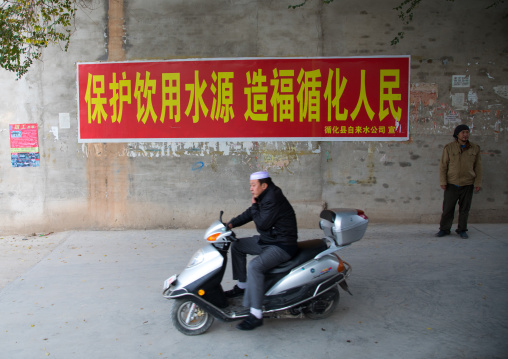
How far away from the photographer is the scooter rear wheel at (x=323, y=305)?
4.30 meters

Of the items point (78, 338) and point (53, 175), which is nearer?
point (78, 338)

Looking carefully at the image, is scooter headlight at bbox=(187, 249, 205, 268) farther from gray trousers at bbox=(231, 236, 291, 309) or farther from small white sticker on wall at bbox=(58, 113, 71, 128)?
small white sticker on wall at bbox=(58, 113, 71, 128)

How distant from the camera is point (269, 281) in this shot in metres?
4.14

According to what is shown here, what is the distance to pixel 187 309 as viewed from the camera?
416 cm

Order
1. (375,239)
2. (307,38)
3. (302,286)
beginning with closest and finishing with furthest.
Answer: (302,286)
(375,239)
(307,38)

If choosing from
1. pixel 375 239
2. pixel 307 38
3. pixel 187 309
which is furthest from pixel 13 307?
pixel 307 38

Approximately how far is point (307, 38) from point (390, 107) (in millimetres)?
1770

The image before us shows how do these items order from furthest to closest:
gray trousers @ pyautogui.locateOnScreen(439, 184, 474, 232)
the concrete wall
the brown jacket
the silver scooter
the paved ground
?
the concrete wall → gray trousers @ pyautogui.locateOnScreen(439, 184, 474, 232) → the brown jacket → the silver scooter → the paved ground

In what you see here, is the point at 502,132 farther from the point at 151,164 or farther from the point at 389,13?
the point at 151,164

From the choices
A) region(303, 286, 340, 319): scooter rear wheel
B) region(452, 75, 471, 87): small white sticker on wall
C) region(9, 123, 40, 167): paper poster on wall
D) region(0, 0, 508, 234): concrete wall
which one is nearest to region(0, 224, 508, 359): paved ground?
region(303, 286, 340, 319): scooter rear wheel

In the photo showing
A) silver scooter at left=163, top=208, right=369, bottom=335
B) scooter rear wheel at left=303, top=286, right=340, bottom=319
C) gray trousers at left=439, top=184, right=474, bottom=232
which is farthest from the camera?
gray trousers at left=439, top=184, right=474, bottom=232

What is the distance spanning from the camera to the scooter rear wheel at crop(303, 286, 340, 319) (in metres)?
4.30

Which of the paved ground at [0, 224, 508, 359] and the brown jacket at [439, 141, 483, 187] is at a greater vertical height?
the brown jacket at [439, 141, 483, 187]

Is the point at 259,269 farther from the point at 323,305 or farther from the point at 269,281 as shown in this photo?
the point at 323,305
